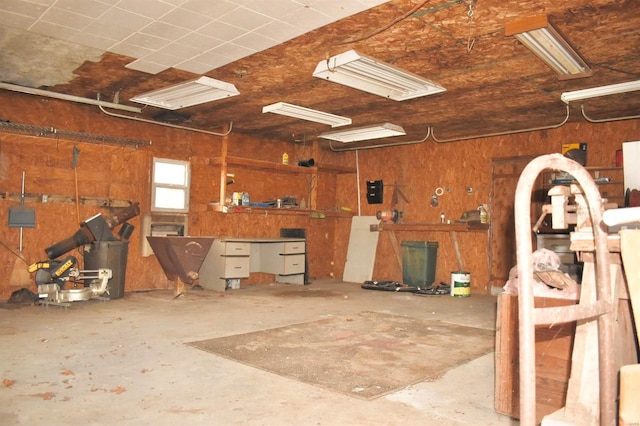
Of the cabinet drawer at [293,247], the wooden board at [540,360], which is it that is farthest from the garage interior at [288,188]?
the cabinet drawer at [293,247]

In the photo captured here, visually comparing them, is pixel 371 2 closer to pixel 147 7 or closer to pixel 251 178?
pixel 147 7

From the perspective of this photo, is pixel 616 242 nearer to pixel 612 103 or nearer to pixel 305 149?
pixel 612 103

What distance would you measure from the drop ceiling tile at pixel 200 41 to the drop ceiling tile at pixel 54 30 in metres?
0.82

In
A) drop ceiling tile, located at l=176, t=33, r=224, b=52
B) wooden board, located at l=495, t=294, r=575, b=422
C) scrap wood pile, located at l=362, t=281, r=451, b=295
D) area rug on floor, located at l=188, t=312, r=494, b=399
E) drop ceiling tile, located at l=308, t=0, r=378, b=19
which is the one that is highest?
drop ceiling tile, located at l=176, t=33, r=224, b=52

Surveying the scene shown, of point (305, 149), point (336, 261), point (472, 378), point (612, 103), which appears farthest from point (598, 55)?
point (336, 261)

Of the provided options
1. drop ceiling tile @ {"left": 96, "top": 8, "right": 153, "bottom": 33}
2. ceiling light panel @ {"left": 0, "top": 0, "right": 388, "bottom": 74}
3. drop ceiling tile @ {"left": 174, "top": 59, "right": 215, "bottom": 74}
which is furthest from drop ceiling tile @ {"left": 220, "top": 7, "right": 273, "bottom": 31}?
drop ceiling tile @ {"left": 174, "top": 59, "right": 215, "bottom": 74}

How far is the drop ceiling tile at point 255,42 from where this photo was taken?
3.65 meters

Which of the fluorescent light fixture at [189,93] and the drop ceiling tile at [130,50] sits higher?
the drop ceiling tile at [130,50]

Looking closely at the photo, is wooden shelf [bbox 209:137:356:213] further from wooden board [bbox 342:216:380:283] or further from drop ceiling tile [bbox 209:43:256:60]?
drop ceiling tile [bbox 209:43:256:60]

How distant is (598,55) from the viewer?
397 centimetres

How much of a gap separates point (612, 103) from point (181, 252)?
213 inches

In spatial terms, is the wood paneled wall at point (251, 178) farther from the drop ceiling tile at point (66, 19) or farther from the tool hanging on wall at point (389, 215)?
the drop ceiling tile at point (66, 19)

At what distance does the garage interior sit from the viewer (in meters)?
2.54

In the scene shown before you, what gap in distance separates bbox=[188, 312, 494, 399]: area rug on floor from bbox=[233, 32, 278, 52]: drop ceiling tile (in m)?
2.40
